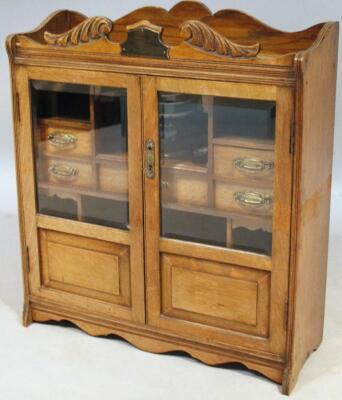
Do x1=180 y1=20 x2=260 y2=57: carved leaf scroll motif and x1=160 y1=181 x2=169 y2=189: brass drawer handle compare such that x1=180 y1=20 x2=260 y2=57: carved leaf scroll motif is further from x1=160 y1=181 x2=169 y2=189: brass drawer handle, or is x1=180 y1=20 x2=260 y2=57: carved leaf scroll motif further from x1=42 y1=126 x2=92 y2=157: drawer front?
x1=42 y1=126 x2=92 y2=157: drawer front

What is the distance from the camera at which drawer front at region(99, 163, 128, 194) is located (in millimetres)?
3020

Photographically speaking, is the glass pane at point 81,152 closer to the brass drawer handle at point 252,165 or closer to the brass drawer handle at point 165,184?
the brass drawer handle at point 165,184

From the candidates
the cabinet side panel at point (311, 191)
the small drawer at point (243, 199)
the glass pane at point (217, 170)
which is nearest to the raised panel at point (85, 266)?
the glass pane at point (217, 170)

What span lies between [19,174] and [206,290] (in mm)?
810

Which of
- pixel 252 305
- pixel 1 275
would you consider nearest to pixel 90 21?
pixel 252 305

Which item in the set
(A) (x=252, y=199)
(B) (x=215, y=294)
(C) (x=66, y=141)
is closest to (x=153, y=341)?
(B) (x=215, y=294)

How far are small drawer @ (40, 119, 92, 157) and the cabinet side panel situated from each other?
2.67 ft

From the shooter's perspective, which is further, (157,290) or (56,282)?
(56,282)

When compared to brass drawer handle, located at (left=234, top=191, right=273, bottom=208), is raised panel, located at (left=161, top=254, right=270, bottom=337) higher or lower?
lower

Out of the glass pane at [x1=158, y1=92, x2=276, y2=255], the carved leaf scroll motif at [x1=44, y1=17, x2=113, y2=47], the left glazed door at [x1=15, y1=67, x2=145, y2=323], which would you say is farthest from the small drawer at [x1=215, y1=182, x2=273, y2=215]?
the carved leaf scroll motif at [x1=44, y1=17, x2=113, y2=47]

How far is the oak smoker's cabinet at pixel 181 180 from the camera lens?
2721 millimetres

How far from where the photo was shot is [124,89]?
2.90 metres

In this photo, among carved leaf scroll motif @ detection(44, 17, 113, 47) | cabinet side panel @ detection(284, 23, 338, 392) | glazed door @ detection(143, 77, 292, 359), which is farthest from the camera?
carved leaf scroll motif @ detection(44, 17, 113, 47)

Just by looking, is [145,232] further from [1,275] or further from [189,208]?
[1,275]
